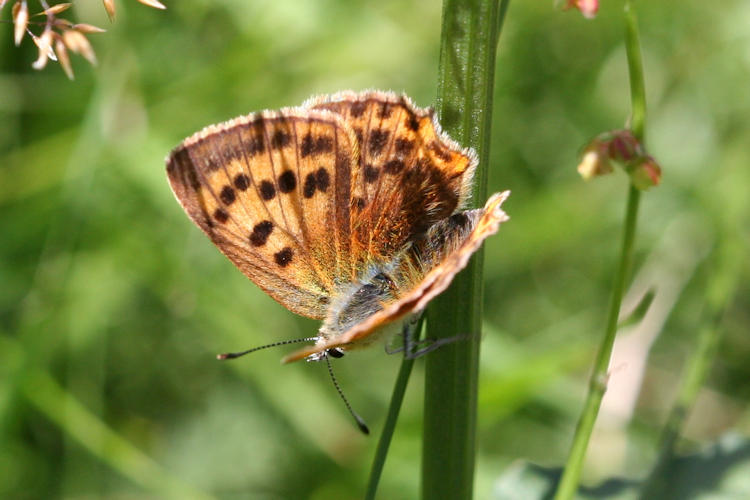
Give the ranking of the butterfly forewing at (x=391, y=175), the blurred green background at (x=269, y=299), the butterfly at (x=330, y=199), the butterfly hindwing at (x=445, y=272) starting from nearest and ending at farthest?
the butterfly hindwing at (x=445, y=272) < the butterfly forewing at (x=391, y=175) < the butterfly at (x=330, y=199) < the blurred green background at (x=269, y=299)

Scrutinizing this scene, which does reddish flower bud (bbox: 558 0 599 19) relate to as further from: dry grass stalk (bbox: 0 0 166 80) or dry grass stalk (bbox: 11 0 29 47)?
dry grass stalk (bbox: 11 0 29 47)

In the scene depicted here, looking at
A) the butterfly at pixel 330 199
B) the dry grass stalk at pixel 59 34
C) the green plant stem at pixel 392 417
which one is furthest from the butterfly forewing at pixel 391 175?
the dry grass stalk at pixel 59 34

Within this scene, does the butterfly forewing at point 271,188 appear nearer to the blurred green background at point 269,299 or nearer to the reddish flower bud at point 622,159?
the reddish flower bud at point 622,159

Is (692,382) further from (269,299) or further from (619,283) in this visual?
(269,299)

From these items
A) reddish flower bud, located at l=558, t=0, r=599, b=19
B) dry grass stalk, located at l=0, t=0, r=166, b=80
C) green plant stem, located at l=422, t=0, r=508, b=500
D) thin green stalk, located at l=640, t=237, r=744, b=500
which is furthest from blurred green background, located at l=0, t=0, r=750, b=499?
dry grass stalk, located at l=0, t=0, r=166, b=80

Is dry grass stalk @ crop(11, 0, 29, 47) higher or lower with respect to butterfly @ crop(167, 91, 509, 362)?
lower

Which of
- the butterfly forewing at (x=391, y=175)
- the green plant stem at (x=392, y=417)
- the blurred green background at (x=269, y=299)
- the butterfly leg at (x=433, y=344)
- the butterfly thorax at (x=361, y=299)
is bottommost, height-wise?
the green plant stem at (x=392, y=417)

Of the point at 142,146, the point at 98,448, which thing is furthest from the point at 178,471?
the point at 142,146
